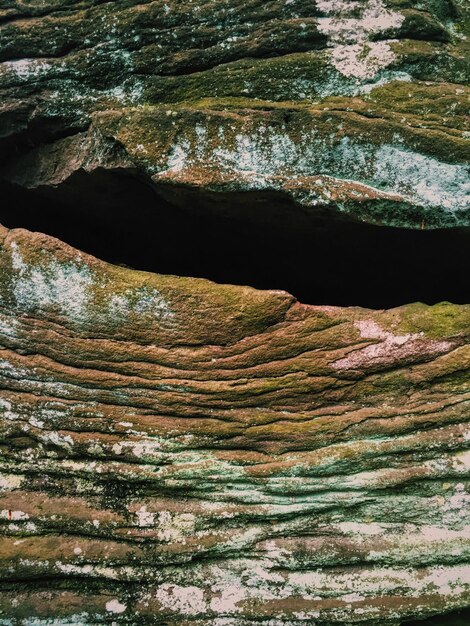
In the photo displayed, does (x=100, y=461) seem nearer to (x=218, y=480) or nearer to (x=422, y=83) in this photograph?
(x=218, y=480)

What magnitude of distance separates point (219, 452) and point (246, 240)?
1922 mm

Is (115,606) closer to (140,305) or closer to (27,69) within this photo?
(140,305)

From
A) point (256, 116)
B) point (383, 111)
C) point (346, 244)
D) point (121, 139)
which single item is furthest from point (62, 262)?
point (383, 111)

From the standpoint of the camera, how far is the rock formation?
431cm

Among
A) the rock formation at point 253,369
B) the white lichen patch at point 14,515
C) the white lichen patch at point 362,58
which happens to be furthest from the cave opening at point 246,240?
the white lichen patch at point 14,515

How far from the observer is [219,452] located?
14.6ft

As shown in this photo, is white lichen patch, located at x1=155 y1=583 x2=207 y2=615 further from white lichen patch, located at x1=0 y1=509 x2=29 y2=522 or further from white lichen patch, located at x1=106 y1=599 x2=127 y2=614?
white lichen patch, located at x1=0 y1=509 x2=29 y2=522

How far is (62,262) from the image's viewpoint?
15.1ft

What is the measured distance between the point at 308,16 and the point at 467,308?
2693 mm

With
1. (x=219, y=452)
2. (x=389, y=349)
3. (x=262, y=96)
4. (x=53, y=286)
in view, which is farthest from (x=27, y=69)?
(x=389, y=349)

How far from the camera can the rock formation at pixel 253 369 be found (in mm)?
4312

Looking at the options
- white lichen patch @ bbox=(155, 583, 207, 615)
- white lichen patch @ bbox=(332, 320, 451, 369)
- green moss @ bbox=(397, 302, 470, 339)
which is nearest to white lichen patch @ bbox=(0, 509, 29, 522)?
white lichen patch @ bbox=(155, 583, 207, 615)

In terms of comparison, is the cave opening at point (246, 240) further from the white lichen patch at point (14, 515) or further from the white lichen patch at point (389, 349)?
the white lichen patch at point (14, 515)

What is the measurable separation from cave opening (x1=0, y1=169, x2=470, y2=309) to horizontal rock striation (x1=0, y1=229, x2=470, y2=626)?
698 mm
